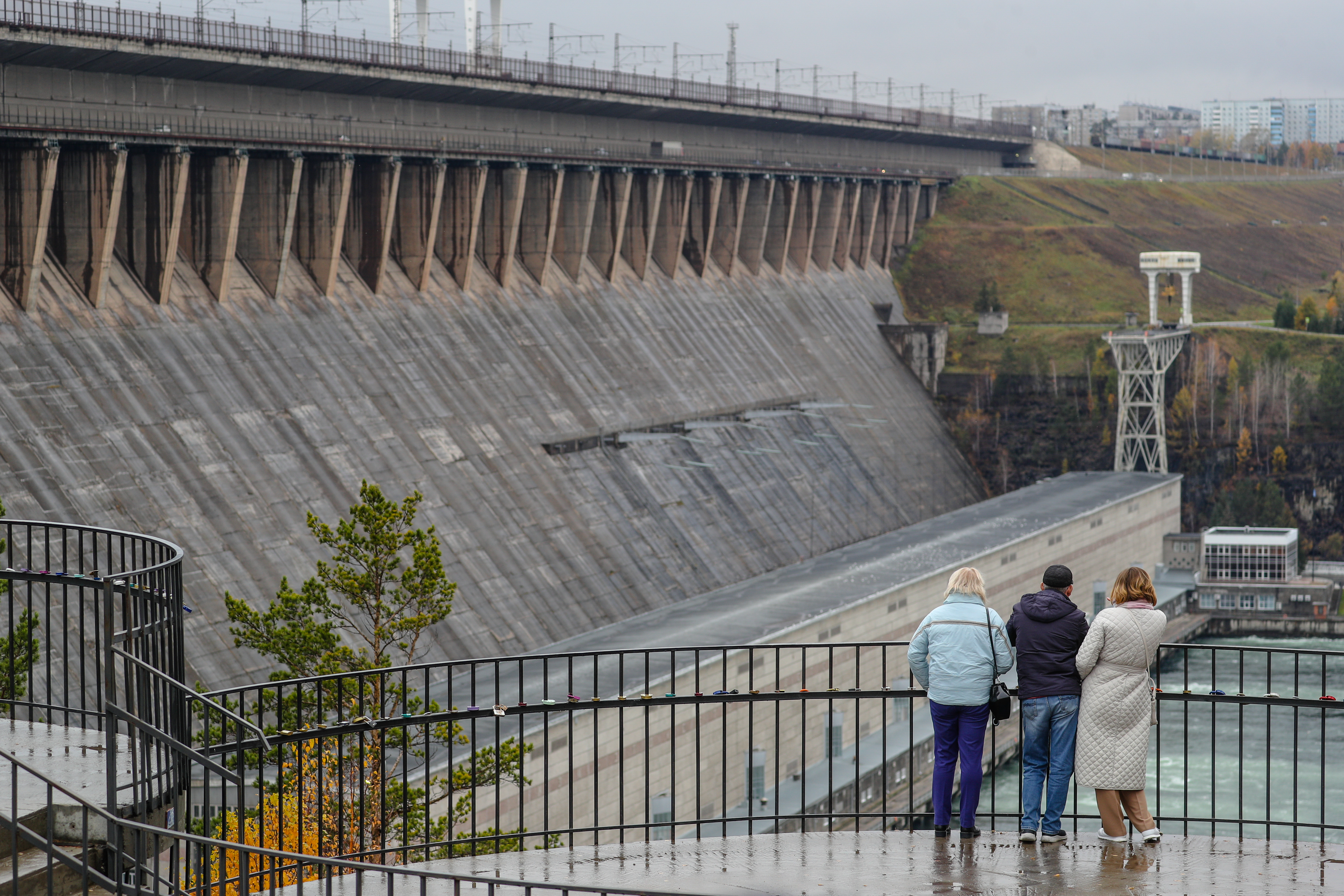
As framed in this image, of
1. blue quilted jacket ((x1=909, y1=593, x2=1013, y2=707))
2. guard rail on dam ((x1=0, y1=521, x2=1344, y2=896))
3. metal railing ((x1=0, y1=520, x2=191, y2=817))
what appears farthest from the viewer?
blue quilted jacket ((x1=909, y1=593, x2=1013, y2=707))

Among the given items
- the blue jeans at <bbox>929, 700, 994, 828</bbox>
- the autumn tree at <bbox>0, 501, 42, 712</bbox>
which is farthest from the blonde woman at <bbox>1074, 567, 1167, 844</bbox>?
the autumn tree at <bbox>0, 501, 42, 712</bbox>

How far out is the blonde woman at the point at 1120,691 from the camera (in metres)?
12.1

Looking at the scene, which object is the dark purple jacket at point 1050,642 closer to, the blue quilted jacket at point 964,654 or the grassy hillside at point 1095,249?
the blue quilted jacket at point 964,654

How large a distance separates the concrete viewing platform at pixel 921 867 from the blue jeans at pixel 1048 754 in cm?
28

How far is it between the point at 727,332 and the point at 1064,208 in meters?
40.6

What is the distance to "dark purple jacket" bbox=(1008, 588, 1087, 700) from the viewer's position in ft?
40.7

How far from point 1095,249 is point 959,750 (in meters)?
82.6

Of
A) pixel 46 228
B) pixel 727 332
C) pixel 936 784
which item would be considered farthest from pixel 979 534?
pixel 936 784

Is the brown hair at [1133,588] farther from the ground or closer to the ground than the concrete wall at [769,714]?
farther from the ground

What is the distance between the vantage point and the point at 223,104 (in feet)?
154

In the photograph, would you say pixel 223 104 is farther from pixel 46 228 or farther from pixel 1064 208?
pixel 1064 208

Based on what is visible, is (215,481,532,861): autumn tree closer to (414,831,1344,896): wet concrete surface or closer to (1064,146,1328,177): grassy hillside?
(414,831,1344,896): wet concrete surface

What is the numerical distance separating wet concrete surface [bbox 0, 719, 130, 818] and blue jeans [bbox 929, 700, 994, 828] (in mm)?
6043

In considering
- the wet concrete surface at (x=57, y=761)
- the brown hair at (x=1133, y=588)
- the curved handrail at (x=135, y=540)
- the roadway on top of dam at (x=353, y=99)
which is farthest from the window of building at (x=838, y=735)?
the curved handrail at (x=135, y=540)
